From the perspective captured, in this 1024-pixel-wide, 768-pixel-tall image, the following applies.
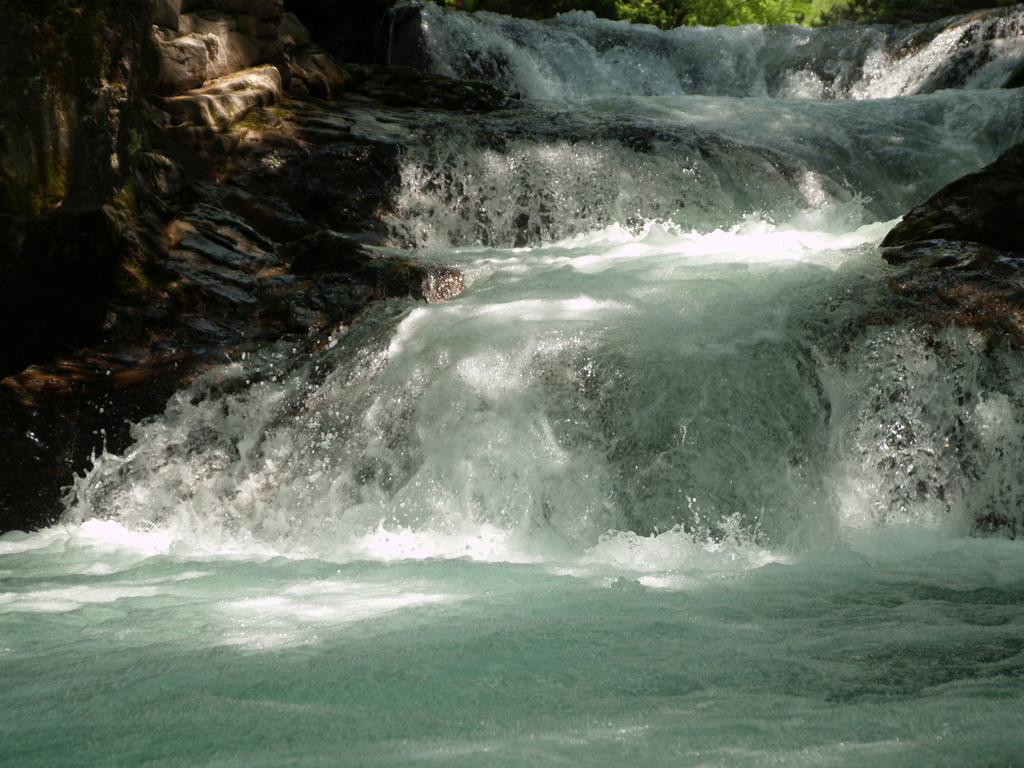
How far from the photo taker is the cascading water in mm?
1781

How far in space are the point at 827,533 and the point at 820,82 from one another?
11.3 meters

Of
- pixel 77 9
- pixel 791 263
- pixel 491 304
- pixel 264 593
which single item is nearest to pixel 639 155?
pixel 791 263

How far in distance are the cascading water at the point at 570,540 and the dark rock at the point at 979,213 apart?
1.62ft

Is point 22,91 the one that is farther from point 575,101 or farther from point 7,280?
point 575,101

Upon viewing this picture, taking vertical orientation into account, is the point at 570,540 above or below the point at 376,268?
below

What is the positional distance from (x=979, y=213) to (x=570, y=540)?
3.68 metres

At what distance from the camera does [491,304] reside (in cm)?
517

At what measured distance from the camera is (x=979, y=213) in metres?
5.43

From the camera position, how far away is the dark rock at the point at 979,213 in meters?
5.28

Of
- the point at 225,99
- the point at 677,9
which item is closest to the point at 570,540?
the point at 225,99

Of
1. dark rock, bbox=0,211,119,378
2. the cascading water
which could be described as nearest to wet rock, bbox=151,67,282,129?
the cascading water

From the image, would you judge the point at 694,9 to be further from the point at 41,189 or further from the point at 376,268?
the point at 41,189

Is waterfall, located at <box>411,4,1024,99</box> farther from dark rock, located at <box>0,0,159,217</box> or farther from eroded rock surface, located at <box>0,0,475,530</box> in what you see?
dark rock, located at <box>0,0,159,217</box>

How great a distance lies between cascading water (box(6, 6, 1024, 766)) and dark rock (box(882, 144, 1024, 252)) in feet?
1.62
